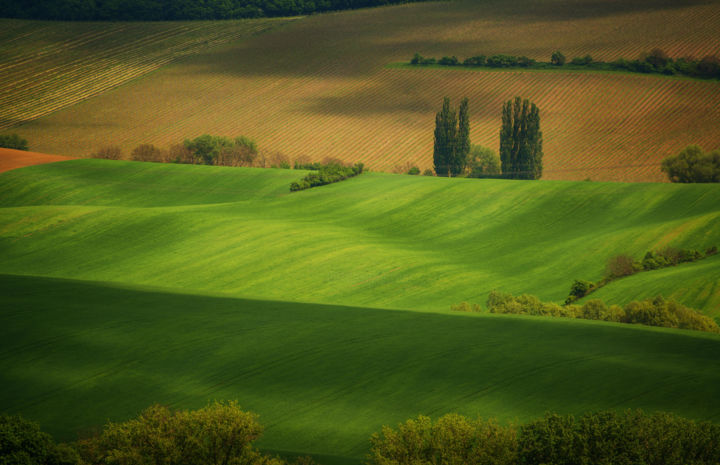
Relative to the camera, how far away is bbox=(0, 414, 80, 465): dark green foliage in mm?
27484

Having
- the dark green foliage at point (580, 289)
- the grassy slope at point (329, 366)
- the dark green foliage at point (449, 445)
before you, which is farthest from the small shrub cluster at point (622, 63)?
the dark green foliage at point (449, 445)

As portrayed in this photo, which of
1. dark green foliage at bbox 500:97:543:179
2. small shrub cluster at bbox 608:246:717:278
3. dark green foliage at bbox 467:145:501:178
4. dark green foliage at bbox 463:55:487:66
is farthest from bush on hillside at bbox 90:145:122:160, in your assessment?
small shrub cluster at bbox 608:246:717:278

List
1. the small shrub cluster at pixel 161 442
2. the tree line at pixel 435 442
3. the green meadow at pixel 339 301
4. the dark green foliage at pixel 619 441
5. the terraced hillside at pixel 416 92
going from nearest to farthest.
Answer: the dark green foliage at pixel 619 441 < the tree line at pixel 435 442 < the small shrub cluster at pixel 161 442 < the green meadow at pixel 339 301 < the terraced hillside at pixel 416 92

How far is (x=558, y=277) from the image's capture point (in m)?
66.1

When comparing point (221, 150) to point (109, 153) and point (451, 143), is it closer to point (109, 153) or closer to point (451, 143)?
point (109, 153)

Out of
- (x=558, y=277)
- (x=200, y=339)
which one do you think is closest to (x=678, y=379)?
(x=200, y=339)

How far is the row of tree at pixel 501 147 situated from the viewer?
107 m

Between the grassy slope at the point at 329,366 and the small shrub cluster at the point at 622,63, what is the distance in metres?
98.2

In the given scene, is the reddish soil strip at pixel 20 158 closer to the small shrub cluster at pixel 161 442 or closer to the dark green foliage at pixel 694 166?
the dark green foliage at pixel 694 166

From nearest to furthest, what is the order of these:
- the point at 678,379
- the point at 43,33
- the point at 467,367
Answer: the point at 678,379
the point at 467,367
the point at 43,33

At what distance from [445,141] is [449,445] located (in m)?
87.2

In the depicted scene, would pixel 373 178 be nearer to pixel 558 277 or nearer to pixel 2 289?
pixel 558 277

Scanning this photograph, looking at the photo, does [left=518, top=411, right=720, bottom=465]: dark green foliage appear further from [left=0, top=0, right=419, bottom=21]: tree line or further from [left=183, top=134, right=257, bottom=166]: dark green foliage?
[left=0, top=0, right=419, bottom=21]: tree line

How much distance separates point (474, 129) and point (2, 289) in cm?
9031
